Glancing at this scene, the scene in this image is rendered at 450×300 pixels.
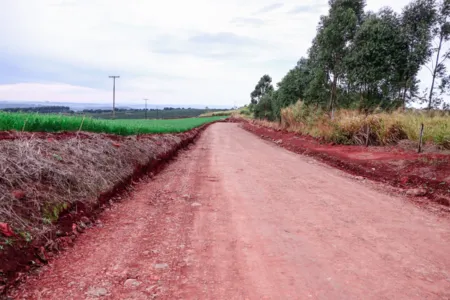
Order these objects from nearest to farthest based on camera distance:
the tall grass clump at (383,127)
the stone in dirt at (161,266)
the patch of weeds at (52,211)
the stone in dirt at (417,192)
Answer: the stone in dirt at (161,266) → the patch of weeds at (52,211) → the stone in dirt at (417,192) → the tall grass clump at (383,127)

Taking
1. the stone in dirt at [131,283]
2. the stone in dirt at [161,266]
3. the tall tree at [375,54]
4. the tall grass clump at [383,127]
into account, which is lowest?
the stone in dirt at [131,283]

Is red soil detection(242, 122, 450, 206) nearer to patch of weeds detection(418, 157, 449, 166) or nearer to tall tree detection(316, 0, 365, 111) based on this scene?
patch of weeds detection(418, 157, 449, 166)

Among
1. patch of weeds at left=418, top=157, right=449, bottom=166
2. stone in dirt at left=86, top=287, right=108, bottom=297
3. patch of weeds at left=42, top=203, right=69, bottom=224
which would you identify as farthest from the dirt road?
patch of weeds at left=418, top=157, right=449, bottom=166

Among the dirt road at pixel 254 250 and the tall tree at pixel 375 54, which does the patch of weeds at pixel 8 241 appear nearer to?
the dirt road at pixel 254 250

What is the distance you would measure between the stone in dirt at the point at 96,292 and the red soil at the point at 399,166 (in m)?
6.62

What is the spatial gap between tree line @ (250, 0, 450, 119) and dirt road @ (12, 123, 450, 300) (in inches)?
490

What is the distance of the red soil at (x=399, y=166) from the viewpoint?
7108mm

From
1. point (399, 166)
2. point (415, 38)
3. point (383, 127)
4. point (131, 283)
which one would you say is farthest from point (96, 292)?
point (415, 38)

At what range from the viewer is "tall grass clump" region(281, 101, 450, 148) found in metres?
10.9

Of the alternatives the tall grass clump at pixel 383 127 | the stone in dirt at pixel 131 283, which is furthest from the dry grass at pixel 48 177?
the tall grass clump at pixel 383 127

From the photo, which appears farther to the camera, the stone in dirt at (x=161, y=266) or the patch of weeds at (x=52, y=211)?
the patch of weeds at (x=52, y=211)

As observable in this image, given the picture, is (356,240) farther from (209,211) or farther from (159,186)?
(159,186)

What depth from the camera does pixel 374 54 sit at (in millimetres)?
17547

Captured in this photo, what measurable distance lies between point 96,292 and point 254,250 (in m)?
1.83
